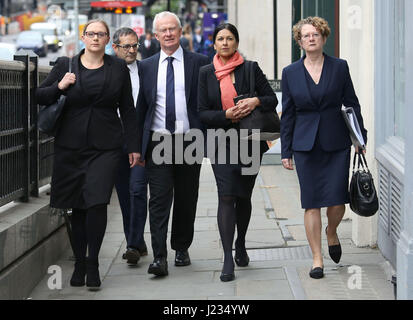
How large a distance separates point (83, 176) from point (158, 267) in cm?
94

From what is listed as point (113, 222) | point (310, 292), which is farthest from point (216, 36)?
point (113, 222)

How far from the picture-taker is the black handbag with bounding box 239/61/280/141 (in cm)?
758

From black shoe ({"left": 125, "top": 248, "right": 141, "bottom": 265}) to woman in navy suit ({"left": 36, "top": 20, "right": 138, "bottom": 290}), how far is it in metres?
0.81

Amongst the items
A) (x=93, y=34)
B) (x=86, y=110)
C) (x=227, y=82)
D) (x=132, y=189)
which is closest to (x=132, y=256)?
(x=132, y=189)

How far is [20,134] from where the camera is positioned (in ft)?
27.0

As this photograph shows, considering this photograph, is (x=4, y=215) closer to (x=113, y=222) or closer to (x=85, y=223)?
(x=85, y=223)

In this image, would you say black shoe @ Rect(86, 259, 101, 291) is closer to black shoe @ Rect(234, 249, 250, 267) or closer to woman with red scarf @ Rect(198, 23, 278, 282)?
woman with red scarf @ Rect(198, 23, 278, 282)

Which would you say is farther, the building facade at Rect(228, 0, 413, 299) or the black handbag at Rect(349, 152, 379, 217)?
the black handbag at Rect(349, 152, 379, 217)

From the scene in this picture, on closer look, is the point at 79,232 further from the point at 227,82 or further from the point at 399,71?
the point at 399,71

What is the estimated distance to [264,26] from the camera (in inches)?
922

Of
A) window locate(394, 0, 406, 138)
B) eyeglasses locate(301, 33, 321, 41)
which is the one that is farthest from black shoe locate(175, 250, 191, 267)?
eyeglasses locate(301, 33, 321, 41)

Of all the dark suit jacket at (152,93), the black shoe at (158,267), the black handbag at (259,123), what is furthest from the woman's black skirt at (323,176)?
the black shoe at (158,267)

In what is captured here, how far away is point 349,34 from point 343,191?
2.41m
